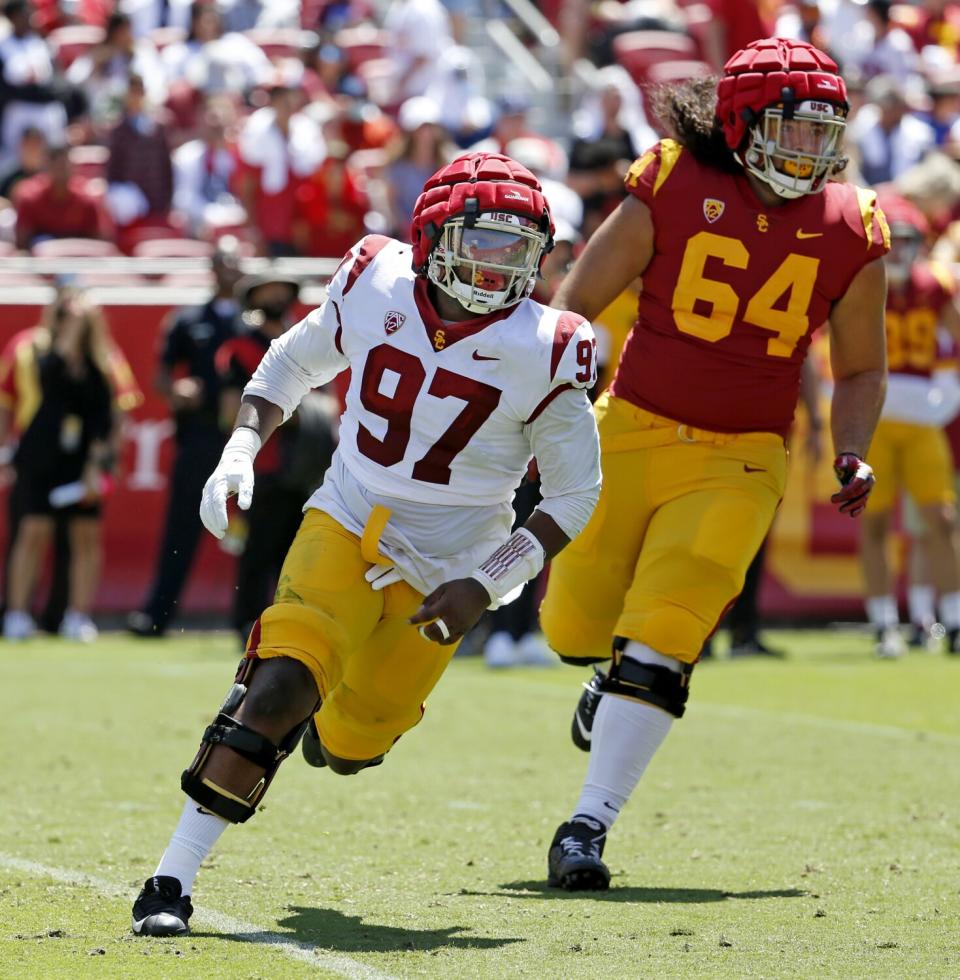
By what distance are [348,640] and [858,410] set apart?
65.6 inches

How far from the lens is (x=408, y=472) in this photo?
15.3 feet

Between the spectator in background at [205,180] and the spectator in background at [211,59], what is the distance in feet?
3.07

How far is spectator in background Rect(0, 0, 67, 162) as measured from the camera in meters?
14.3

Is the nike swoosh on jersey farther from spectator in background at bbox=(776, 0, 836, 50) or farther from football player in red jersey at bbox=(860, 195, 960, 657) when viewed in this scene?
spectator in background at bbox=(776, 0, 836, 50)

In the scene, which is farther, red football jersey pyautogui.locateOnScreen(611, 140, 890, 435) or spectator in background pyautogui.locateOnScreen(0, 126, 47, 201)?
spectator in background pyautogui.locateOnScreen(0, 126, 47, 201)

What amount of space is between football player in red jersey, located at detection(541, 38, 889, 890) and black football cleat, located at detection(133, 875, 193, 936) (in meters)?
1.10

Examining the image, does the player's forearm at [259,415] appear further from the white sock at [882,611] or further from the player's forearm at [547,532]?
the white sock at [882,611]

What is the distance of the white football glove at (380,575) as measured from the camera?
4625mm

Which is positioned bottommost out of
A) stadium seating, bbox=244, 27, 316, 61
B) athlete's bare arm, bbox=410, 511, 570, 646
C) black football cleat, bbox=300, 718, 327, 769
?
stadium seating, bbox=244, 27, 316, 61

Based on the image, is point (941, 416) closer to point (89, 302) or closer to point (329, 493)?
point (89, 302)

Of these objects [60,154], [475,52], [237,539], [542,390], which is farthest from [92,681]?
[475,52]

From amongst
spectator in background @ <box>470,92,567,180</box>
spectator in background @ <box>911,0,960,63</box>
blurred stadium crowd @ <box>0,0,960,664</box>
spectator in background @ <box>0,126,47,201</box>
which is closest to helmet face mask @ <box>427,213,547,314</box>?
blurred stadium crowd @ <box>0,0,960,664</box>

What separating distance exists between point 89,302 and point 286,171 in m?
2.40

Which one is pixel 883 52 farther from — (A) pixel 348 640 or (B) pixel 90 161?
(A) pixel 348 640
